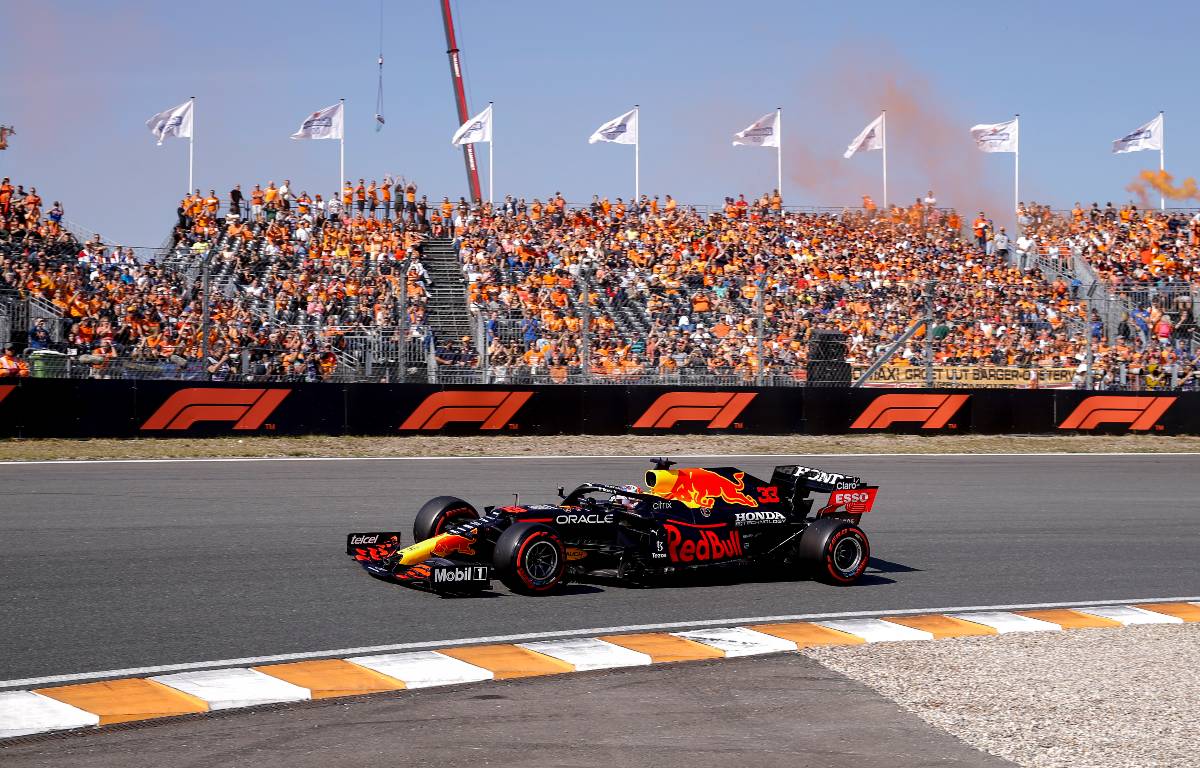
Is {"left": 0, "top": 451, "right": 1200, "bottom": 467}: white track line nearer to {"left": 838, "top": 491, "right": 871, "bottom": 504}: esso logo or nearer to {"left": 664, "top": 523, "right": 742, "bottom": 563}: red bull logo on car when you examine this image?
{"left": 838, "top": 491, "right": 871, "bottom": 504}: esso logo

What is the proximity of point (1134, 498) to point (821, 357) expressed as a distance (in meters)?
7.18

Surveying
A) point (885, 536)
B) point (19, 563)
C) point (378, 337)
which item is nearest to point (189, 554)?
point (19, 563)

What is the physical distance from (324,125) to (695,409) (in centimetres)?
1614

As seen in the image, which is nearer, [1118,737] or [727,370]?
[1118,737]

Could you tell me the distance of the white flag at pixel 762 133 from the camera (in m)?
36.9

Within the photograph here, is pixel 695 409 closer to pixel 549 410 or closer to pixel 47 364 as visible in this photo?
pixel 549 410

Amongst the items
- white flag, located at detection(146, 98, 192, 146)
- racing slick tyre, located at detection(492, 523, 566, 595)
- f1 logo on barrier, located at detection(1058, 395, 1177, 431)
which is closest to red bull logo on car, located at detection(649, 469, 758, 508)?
racing slick tyre, located at detection(492, 523, 566, 595)

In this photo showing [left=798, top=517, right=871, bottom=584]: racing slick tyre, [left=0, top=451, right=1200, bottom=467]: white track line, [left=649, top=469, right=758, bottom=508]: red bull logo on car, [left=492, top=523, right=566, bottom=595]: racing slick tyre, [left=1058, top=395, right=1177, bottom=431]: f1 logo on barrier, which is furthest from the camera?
[left=1058, top=395, right=1177, bottom=431]: f1 logo on barrier

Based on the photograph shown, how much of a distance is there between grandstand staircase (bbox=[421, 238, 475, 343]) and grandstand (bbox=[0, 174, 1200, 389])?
2.0 inches

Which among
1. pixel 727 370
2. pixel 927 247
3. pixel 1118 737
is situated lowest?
pixel 1118 737

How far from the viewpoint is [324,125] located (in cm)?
3306

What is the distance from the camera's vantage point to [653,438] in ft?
69.6

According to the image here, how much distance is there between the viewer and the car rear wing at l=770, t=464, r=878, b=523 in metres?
9.95

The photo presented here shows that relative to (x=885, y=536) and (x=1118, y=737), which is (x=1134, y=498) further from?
(x=1118, y=737)
